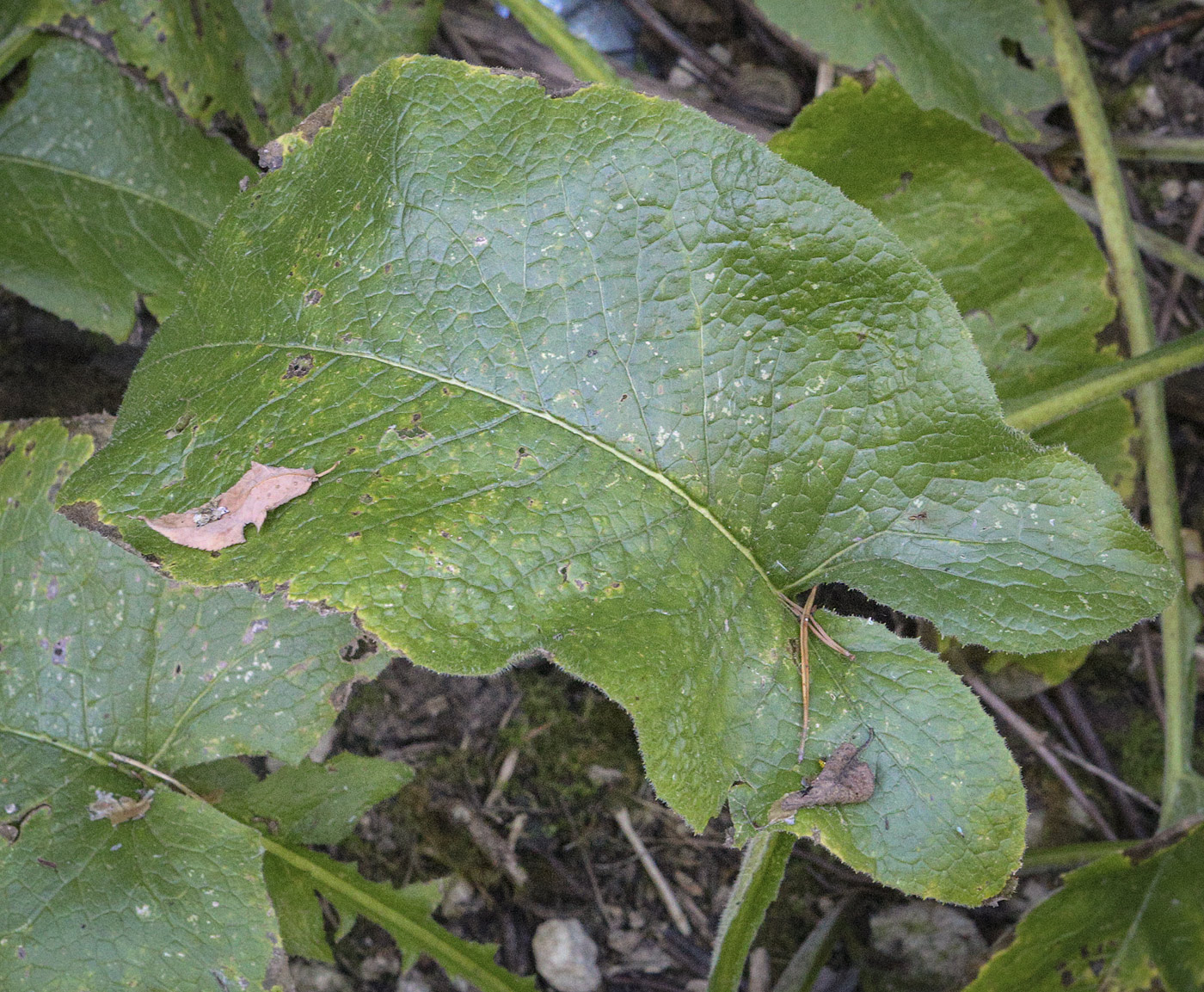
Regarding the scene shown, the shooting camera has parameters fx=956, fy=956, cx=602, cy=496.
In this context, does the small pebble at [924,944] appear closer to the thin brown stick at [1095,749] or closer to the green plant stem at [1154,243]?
the thin brown stick at [1095,749]

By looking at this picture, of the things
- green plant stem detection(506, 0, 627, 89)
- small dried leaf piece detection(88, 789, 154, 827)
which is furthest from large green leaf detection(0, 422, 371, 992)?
green plant stem detection(506, 0, 627, 89)

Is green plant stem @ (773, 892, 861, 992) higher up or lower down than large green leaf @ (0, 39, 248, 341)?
lower down

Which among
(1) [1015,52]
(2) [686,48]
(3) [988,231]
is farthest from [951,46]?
(2) [686,48]

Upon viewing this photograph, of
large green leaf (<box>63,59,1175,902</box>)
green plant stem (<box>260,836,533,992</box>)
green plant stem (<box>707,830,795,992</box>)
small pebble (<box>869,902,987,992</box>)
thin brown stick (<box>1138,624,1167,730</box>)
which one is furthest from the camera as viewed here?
thin brown stick (<box>1138,624,1167,730</box>)

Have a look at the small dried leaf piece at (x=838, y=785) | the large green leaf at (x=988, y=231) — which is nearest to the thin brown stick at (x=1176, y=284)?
the large green leaf at (x=988, y=231)

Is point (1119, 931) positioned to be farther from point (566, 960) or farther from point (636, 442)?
point (636, 442)

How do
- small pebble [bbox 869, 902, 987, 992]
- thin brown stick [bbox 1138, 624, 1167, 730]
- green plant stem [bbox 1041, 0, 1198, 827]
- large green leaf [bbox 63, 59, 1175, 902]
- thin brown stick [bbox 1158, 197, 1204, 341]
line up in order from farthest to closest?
thin brown stick [bbox 1158, 197, 1204, 341] → thin brown stick [bbox 1138, 624, 1167, 730] → small pebble [bbox 869, 902, 987, 992] → green plant stem [bbox 1041, 0, 1198, 827] → large green leaf [bbox 63, 59, 1175, 902]

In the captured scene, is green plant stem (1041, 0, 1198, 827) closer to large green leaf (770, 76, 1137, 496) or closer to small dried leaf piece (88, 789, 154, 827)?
large green leaf (770, 76, 1137, 496)

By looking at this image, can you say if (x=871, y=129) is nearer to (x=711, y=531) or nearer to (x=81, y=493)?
(x=711, y=531)

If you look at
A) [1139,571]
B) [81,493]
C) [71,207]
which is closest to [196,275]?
[81,493]
